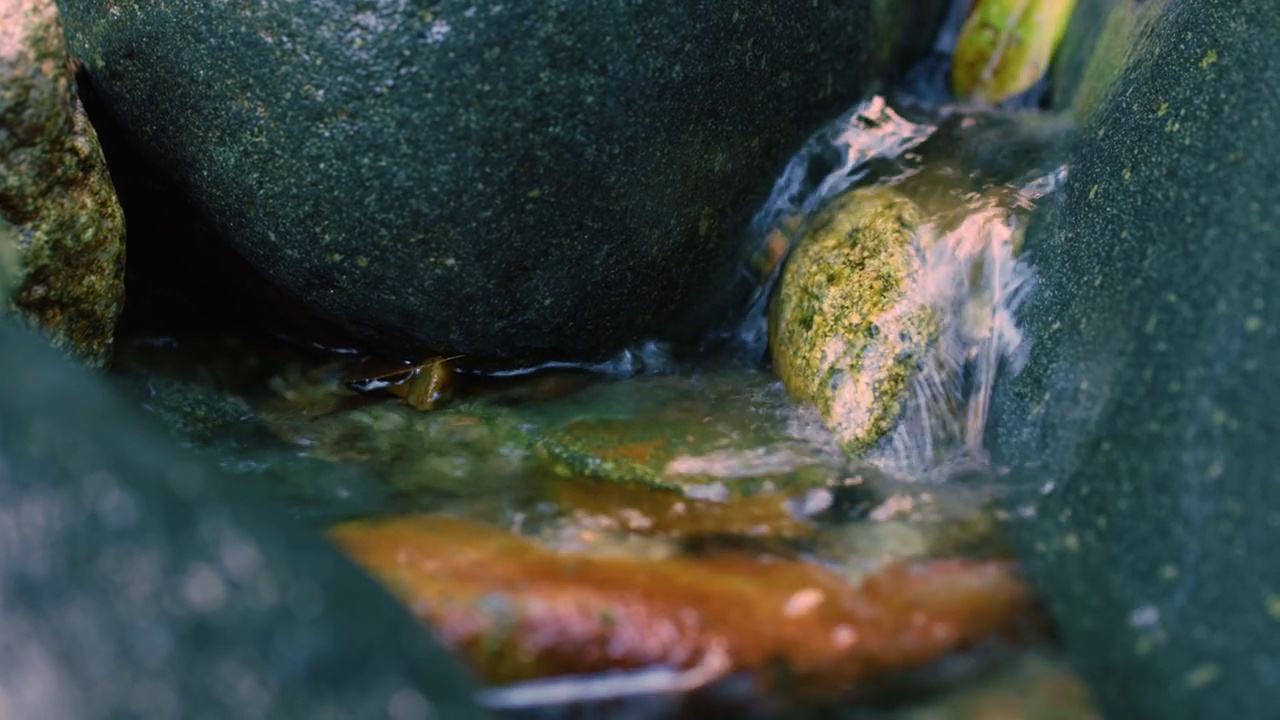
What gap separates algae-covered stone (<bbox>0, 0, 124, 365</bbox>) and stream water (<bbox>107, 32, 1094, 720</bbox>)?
1.17 ft

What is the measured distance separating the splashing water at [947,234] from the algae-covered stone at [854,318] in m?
0.03

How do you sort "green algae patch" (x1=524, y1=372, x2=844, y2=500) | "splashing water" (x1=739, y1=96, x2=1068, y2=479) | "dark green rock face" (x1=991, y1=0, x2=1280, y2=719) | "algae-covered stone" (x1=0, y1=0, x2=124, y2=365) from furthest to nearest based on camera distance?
"splashing water" (x1=739, y1=96, x2=1068, y2=479) < "green algae patch" (x1=524, y1=372, x2=844, y2=500) < "algae-covered stone" (x1=0, y1=0, x2=124, y2=365) < "dark green rock face" (x1=991, y1=0, x2=1280, y2=719)

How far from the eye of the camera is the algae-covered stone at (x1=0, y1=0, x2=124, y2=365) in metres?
2.11

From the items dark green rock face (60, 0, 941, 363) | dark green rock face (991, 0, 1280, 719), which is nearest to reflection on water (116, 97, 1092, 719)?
dark green rock face (991, 0, 1280, 719)

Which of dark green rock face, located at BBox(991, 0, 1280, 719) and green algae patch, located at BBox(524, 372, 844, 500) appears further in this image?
green algae patch, located at BBox(524, 372, 844, 500)

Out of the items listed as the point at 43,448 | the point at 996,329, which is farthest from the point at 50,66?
the point at 996,329

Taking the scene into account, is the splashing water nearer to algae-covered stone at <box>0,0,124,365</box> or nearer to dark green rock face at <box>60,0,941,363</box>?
dark green rock face at <box>60,0,941,363</box>

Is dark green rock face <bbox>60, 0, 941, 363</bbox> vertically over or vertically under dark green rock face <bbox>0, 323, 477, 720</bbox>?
over

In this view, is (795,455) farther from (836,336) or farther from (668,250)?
(668,250)

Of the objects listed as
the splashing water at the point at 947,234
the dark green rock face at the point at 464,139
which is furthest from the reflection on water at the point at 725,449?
the dark green rock face at the point at 464,139

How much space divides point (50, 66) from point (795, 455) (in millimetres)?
1949

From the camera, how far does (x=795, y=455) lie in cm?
236

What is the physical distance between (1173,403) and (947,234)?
107 cm

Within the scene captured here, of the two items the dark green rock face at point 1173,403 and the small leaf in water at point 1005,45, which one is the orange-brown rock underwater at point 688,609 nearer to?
the dark green rock face at point 1173,403
